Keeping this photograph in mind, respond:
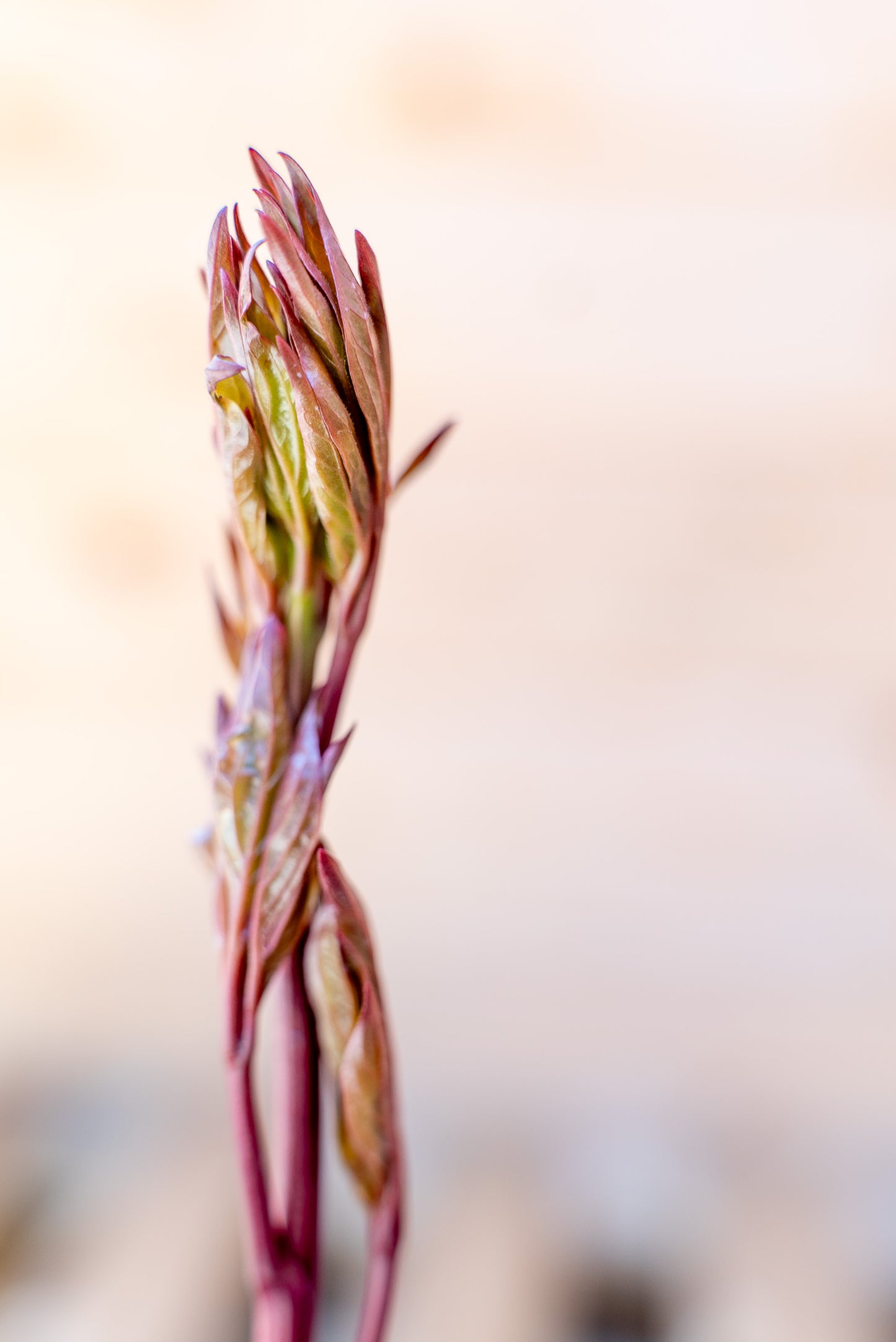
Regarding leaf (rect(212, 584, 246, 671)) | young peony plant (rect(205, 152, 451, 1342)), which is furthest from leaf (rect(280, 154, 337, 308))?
leaf (rect(212, 584, 246, 671))

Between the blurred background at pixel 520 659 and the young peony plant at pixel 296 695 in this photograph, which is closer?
the young peony plant at pixel 296 695

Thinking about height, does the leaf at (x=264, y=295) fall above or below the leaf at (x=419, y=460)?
above

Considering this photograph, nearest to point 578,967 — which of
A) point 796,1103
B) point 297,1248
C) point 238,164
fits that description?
point 796,1103

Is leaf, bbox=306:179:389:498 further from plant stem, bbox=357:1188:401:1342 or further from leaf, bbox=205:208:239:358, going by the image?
plant stem, bbox=357:1188:401:1342

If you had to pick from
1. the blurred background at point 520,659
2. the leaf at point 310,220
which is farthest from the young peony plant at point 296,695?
the blurred background at point 520,659

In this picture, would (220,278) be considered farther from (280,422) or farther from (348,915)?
(348,915)

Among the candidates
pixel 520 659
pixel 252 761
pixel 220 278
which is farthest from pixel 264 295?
pixel 520 659

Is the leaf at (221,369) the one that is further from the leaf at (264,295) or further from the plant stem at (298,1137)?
the plant stem at (298,1137)
